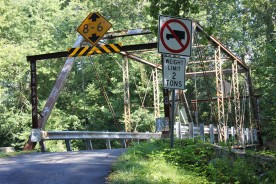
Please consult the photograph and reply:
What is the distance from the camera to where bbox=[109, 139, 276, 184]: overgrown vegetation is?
20.0ft

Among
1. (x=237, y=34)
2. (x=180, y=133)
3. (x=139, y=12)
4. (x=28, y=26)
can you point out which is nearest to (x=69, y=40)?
(x=28, y=26)

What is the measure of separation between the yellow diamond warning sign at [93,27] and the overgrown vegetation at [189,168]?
521 cm

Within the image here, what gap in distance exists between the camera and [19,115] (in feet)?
99.2

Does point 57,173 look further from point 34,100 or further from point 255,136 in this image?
point 255,136

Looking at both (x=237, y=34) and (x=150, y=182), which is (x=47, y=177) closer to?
(x=150, y=182)

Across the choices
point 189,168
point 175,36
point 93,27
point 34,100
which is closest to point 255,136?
point 34,100

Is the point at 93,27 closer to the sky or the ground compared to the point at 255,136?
closer to the sky

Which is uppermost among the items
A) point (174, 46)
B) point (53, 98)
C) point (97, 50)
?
point (97, 50)

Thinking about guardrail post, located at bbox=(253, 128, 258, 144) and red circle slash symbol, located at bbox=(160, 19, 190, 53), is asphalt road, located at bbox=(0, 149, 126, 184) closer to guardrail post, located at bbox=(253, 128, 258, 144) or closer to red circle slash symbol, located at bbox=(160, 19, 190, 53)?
red circle slash symbol, located at bbox=(160, 19, 190, 53)

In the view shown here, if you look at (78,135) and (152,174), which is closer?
(152,174)

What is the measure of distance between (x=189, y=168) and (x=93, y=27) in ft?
24.3

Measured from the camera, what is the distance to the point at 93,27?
529 inches

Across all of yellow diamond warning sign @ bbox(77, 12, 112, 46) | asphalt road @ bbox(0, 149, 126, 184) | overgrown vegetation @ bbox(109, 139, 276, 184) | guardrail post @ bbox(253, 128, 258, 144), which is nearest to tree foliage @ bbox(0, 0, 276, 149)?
guardrail post @ bbox(253, 128, 258, 144)

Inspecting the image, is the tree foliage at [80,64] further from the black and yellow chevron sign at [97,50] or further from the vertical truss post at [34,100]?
the black and yellow chevron sign at [97,50]
